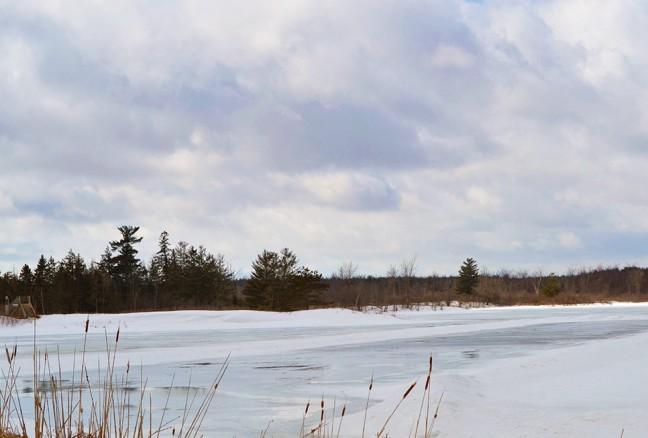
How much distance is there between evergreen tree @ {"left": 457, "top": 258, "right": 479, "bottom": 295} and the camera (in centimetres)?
6141

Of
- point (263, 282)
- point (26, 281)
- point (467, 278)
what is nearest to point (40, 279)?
point (26, 281)

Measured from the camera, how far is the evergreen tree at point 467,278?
2418 inches

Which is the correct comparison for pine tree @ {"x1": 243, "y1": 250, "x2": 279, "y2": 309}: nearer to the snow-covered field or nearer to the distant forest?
the distant forest

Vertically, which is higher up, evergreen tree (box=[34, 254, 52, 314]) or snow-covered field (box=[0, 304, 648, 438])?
evergreen tree (box=[34, 254, 52, 314])

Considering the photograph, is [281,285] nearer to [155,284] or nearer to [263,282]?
[263,282]

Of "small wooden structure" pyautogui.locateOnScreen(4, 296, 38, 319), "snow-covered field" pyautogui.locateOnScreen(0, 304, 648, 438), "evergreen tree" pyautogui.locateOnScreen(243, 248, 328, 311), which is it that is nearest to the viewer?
"snow-covered field" pyautogui.locateOnScreen(0, 304, 648, 438)

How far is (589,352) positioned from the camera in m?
12.1

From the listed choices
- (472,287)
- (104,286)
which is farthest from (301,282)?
(472,287)

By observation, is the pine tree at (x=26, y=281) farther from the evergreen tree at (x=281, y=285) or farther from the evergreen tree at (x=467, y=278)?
the evergreen tree at (x=467, y=278)

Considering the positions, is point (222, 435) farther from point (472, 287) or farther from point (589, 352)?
point (472, 287)

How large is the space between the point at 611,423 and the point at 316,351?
9031 millimetres

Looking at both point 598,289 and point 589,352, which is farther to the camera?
point 598,289

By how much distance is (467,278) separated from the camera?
203ft

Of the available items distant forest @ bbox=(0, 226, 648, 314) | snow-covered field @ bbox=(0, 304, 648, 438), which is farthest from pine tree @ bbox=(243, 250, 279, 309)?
snow-covered field @ bbox=(0, 304, 648, 438)
